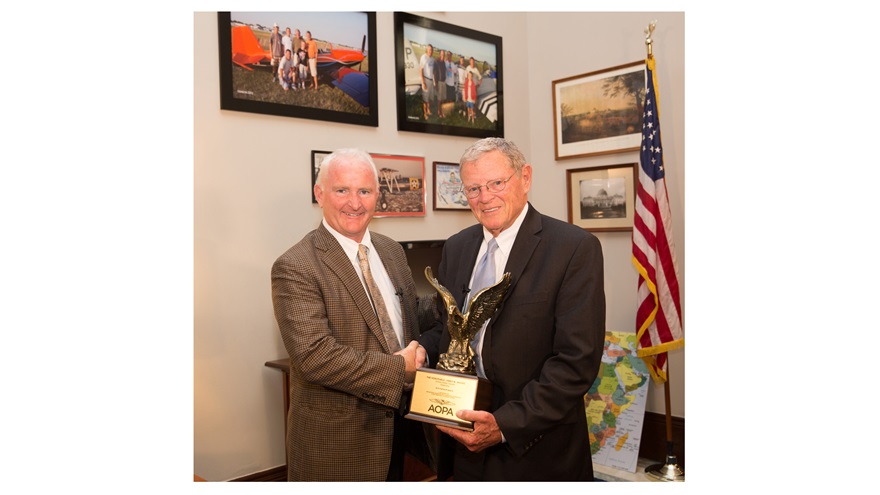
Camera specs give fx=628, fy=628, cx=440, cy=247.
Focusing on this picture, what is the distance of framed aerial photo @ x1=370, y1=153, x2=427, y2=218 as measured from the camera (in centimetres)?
443

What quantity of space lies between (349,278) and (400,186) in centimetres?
217

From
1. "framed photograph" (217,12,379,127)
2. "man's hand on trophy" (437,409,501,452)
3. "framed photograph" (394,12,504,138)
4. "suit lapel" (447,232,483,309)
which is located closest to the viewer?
"man's hand on trophy" (437,409,501,452)

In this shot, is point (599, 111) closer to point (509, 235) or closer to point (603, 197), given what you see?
point (603, 197)

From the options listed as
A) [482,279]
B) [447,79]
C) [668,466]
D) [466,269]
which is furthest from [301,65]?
[668,466]

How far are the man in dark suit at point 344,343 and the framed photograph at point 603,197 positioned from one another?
2.81 meters

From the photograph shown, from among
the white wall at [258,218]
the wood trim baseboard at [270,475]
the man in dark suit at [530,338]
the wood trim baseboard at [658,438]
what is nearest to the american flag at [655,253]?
the white wall at [258,218]

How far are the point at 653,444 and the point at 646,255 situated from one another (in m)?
1.57

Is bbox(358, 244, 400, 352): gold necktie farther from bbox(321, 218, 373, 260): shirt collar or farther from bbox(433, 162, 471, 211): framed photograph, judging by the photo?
bbox(433, 162, 471, 211): framed photograph

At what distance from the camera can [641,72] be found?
4723 mm

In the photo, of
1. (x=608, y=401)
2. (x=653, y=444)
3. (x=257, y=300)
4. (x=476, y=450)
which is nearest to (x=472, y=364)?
(x=476, y=450)

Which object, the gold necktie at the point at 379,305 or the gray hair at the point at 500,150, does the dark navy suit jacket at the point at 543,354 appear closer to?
the gray hair at the point at 500,150

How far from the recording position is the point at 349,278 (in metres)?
2.46

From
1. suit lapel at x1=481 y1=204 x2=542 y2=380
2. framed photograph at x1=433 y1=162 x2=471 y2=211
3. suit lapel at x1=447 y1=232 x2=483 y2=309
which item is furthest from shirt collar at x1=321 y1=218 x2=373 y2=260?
framed photograph at x1=433 y1=162 x2=471 y2=211

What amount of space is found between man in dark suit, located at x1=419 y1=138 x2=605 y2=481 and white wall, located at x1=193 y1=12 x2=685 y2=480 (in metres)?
1.89
